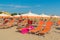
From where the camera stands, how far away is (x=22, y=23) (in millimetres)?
14984

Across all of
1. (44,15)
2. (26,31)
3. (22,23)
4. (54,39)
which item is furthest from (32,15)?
(54,39)

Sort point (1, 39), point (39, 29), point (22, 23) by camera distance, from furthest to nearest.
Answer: point (22, 23) < point (39, 29) < point (1, 39)

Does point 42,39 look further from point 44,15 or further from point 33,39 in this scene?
point 44,15

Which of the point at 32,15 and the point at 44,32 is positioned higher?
the point at 32,15

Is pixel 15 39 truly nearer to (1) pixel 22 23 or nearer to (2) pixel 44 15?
(1) pixel 22 23

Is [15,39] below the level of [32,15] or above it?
below

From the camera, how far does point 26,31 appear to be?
984 cm

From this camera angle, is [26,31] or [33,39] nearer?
[33,39]

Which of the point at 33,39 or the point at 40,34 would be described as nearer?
the point at 33,39

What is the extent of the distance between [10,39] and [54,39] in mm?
2273

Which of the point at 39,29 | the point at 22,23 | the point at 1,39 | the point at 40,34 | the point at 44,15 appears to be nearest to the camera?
the point at 1,39

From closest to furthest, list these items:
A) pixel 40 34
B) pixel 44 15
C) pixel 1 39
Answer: pixel 1 39
pixel 40 34
pixel 44 15

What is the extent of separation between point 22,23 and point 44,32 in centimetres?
642

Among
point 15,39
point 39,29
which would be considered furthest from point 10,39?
point 39,29
